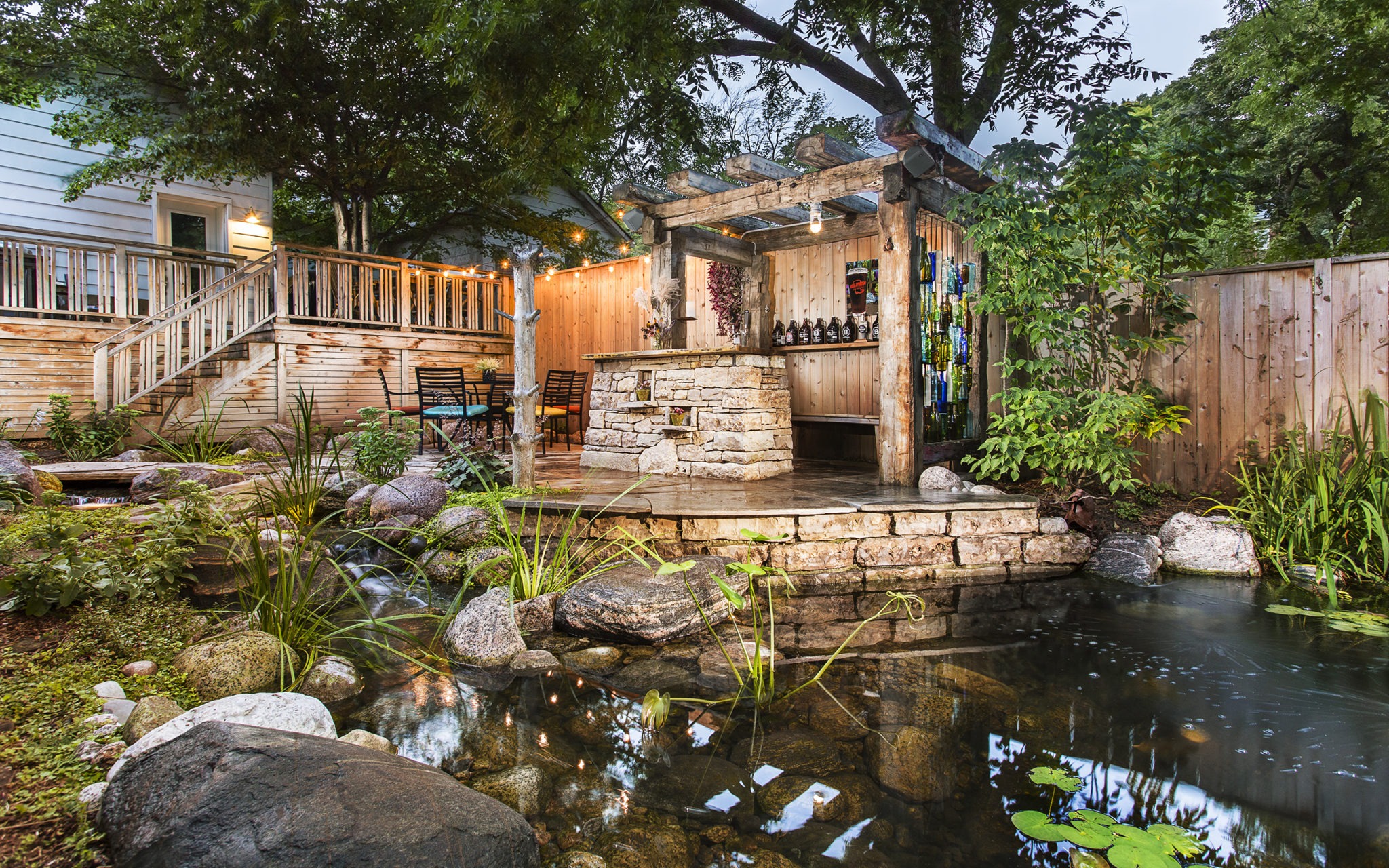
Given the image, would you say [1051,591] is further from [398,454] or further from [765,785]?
[398,454]

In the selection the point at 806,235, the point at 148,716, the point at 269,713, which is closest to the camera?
the point at 148,716

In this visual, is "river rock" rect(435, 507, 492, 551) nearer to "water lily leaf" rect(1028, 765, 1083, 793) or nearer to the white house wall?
"water lily leaf" rect(1028, 765, 1083, 793)

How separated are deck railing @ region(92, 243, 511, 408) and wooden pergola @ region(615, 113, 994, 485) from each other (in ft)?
13.0

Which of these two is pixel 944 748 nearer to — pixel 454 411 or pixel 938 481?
pixel 938 481

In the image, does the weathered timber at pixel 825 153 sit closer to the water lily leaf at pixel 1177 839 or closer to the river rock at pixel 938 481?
the river rock at pixel 938 481

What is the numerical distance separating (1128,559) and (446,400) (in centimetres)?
716

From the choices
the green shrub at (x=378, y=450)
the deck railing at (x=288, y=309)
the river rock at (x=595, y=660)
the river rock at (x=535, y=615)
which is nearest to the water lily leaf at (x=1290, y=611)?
the river rock at (x=595, y=660)

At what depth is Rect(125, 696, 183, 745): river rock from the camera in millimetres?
1926

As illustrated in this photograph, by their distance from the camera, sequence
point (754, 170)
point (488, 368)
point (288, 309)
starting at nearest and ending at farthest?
1. point (754, 170)
2. point (488, 368)
3. point (288, 309)

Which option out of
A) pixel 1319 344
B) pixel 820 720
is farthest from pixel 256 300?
pixel 1319 344

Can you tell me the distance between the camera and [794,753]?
2.22m

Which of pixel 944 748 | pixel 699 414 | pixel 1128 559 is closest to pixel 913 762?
pixel 944 748

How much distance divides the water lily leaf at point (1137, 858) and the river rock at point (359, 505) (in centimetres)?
474

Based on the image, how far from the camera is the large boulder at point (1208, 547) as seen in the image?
4.32 metres
